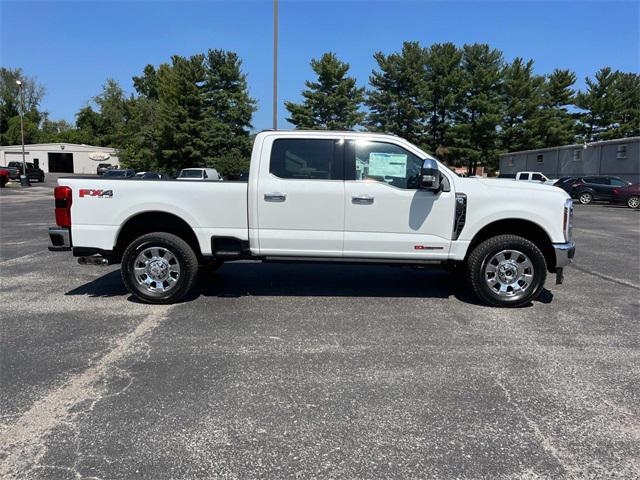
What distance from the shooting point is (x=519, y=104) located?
50.8 meters

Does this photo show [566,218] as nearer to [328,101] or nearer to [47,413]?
[47,413]

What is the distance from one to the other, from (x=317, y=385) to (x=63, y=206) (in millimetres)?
3957

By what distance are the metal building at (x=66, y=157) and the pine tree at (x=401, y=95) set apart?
46408 mm

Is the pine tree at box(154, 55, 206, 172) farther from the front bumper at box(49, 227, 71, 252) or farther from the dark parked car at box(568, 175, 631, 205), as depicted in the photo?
the front bumper at box(49, 227, 71, 252)

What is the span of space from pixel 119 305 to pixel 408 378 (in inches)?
147

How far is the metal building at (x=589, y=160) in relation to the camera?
32094mm

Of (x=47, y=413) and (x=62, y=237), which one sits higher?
(x=62, y=237)

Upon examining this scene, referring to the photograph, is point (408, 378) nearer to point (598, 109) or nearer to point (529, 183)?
point (529, 183)

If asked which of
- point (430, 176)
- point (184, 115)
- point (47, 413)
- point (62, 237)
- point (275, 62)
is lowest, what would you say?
point (47, 413)

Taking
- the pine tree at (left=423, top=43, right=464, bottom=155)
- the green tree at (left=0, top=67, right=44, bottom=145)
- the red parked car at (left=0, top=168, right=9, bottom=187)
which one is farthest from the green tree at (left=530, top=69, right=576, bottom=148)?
the green tree at (left=0, top=67, right=44, bottom=145)

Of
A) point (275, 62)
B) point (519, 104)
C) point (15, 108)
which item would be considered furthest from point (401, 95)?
point (15, 108)

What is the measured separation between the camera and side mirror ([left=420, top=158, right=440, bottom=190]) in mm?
5500

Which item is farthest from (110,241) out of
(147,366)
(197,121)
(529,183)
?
(197,121)

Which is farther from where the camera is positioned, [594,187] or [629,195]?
[594,187]
